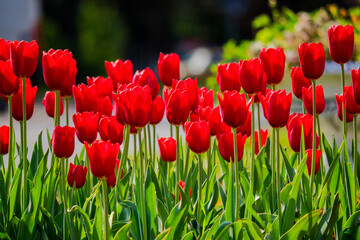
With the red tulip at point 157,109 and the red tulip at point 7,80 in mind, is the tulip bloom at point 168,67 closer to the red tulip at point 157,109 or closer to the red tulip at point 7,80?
the red tulip at point 157,109

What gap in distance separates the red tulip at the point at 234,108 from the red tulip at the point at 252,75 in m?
0.13

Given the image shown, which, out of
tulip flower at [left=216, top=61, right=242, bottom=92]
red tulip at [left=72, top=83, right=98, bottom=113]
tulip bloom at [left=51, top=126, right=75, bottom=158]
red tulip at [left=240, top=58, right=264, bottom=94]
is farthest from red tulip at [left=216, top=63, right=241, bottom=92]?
tulip bloom at [left=51, top=126, right=75, bottom=158]

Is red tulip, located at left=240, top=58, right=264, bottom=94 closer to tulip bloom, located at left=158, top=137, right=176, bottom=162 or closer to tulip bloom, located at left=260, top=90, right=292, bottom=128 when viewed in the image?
tulip bloom, located at left=260, top=90, right=292, bottom=128

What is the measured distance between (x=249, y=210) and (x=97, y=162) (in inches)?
15.4

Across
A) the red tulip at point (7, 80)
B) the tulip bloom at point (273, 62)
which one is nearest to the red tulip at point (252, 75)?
A: the tulip bloom at point (273, 62)

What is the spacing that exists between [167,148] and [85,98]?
0.29m

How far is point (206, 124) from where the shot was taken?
5.26 ft

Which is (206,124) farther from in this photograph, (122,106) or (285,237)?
(285,237)

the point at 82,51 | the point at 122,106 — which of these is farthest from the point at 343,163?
the point at 82,51

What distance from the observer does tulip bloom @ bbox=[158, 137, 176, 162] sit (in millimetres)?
1956

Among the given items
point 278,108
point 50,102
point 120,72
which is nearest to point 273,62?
point 278,108

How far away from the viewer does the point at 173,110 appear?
5.43 ft

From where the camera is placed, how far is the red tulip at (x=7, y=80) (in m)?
1.75

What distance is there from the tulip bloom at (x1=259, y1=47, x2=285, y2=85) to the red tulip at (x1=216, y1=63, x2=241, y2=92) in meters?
0.09
